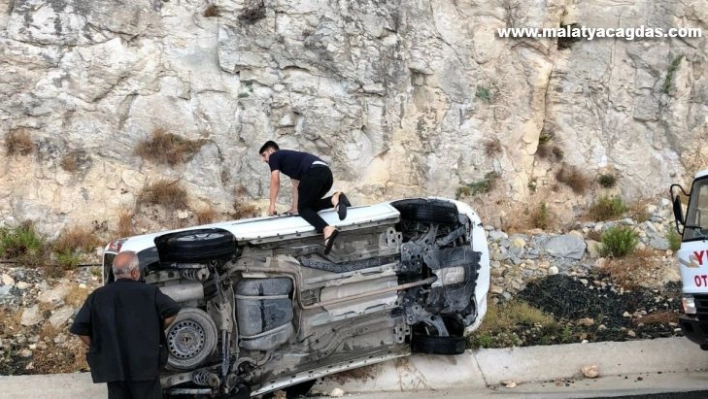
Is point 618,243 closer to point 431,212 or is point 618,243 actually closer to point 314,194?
point 431,212

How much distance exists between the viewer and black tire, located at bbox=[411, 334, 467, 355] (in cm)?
679

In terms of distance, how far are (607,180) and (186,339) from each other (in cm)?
833

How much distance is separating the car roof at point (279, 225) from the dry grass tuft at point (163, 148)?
3.35 metres

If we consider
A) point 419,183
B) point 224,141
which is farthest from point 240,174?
point 419,183

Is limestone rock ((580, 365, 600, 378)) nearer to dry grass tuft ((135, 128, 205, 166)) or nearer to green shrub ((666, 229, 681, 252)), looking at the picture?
green shrub ((666, 229, 681, 252))

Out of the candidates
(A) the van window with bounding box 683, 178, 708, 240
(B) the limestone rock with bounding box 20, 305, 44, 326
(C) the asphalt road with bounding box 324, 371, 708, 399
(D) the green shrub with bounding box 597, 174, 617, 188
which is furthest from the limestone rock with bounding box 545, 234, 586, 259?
(B) the limestone rock with bounding box 20, 305, 44, 326

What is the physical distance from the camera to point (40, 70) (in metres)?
9.05

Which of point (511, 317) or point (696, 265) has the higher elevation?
point (696, 265)

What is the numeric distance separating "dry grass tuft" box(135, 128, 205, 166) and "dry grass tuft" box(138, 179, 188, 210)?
33cm

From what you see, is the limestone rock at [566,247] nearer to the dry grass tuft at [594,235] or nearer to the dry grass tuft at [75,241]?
the dry grass tuft at [594,235]

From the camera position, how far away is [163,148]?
9.30 meters

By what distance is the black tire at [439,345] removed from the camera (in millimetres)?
6789

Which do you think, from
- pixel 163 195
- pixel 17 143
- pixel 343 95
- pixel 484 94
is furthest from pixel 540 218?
pixel 17 143

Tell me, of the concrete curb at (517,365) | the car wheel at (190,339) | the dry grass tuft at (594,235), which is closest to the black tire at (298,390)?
the concrete curb at (517,365)
